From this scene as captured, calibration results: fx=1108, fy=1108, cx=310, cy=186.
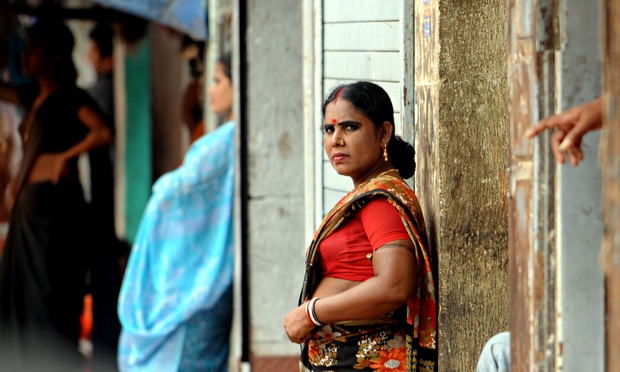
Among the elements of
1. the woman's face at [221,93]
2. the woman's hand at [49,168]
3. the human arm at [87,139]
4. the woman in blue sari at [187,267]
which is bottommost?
the woman in blue sari at [187,267]

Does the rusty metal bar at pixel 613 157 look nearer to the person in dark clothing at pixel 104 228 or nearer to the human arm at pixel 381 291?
the human arm at pixel 381 291

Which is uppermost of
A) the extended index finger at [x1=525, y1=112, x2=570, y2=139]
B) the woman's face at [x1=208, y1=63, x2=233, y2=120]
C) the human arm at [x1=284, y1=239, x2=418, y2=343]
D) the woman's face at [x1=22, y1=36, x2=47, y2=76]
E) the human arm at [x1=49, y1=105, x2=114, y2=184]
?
the woman's face at [x1=22, y1=36, x2=47, y2=76]

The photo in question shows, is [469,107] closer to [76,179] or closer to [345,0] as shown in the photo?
[345,0]

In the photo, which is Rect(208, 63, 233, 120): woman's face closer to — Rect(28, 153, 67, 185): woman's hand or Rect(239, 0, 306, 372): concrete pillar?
Rect(239, 0, 306, 372): concrete pillar

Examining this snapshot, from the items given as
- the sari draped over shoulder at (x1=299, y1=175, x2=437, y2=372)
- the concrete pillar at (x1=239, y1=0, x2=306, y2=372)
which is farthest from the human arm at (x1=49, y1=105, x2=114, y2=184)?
the sari draped over shoulder at (x1=299, y1=175, x2=437, y2=372)

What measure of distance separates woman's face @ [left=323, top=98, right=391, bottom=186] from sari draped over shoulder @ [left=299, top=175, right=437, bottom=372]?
80mm

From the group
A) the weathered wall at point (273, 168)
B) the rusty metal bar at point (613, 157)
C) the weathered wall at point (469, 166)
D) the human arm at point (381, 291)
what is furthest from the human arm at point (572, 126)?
the weathered wall at point (273, 168)

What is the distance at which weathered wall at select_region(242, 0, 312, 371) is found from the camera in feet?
20.7

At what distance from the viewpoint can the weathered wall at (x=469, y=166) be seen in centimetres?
361

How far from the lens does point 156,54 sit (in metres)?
7.91

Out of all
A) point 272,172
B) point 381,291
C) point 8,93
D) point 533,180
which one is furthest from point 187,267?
point 533,180

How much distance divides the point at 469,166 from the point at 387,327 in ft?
2.21

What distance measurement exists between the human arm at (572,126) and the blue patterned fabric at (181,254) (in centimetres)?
446

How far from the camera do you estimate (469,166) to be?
3639mm
